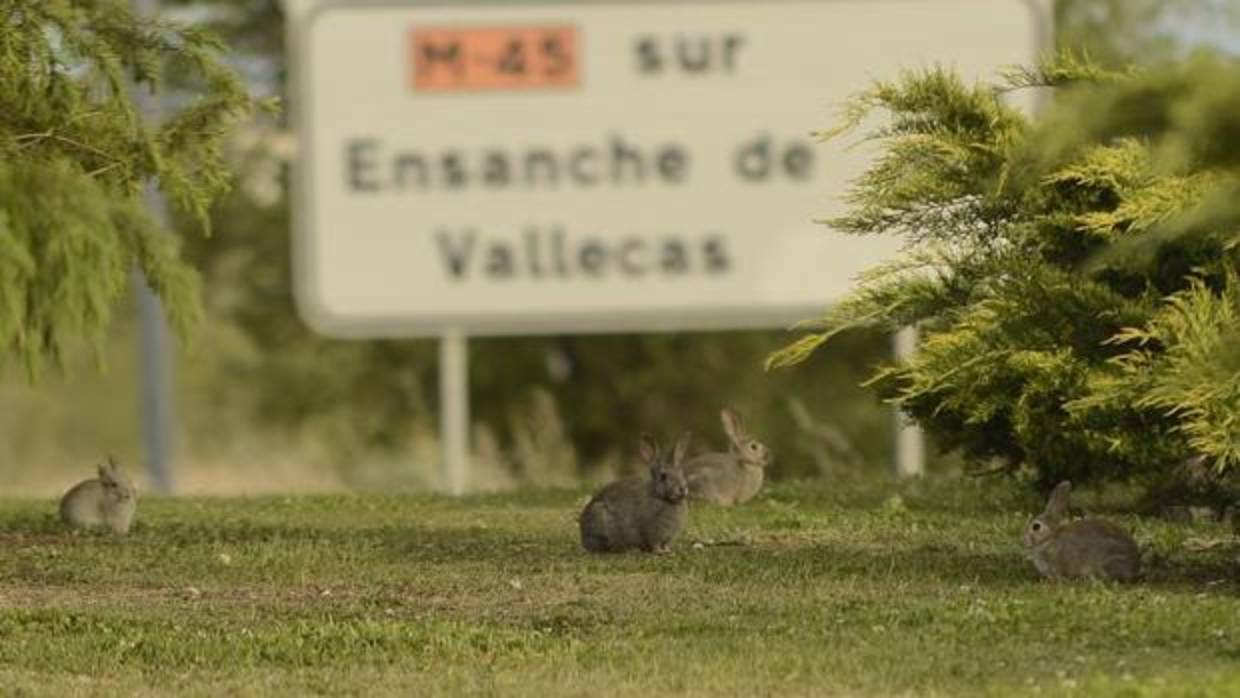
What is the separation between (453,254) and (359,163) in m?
1.14

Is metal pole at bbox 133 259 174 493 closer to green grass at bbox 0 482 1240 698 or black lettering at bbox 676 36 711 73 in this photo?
black lettering at bbox 676 36 711 73

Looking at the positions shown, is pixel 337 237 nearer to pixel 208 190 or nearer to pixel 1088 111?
pixel 208 190

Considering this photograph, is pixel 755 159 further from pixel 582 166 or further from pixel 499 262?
pixel 499 262

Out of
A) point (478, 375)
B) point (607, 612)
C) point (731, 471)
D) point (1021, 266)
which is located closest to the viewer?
point (607, 612)

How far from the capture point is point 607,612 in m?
15.3

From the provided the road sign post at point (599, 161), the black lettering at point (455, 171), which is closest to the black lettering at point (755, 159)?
the road sign post at point (599, 161)

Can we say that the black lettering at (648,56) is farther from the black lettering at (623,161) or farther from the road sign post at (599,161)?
the black lettering at (623,161)

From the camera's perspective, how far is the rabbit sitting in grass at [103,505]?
19.9 meters

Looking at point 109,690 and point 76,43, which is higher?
point 76,43

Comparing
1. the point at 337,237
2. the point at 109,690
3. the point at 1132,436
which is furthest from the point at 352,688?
the point at 337,237

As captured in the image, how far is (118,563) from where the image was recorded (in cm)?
1780

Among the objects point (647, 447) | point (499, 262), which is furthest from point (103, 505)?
point (499, 262)

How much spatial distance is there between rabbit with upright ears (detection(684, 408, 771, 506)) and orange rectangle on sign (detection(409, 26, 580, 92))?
855 centimetres

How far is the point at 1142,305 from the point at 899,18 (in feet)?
41.4
